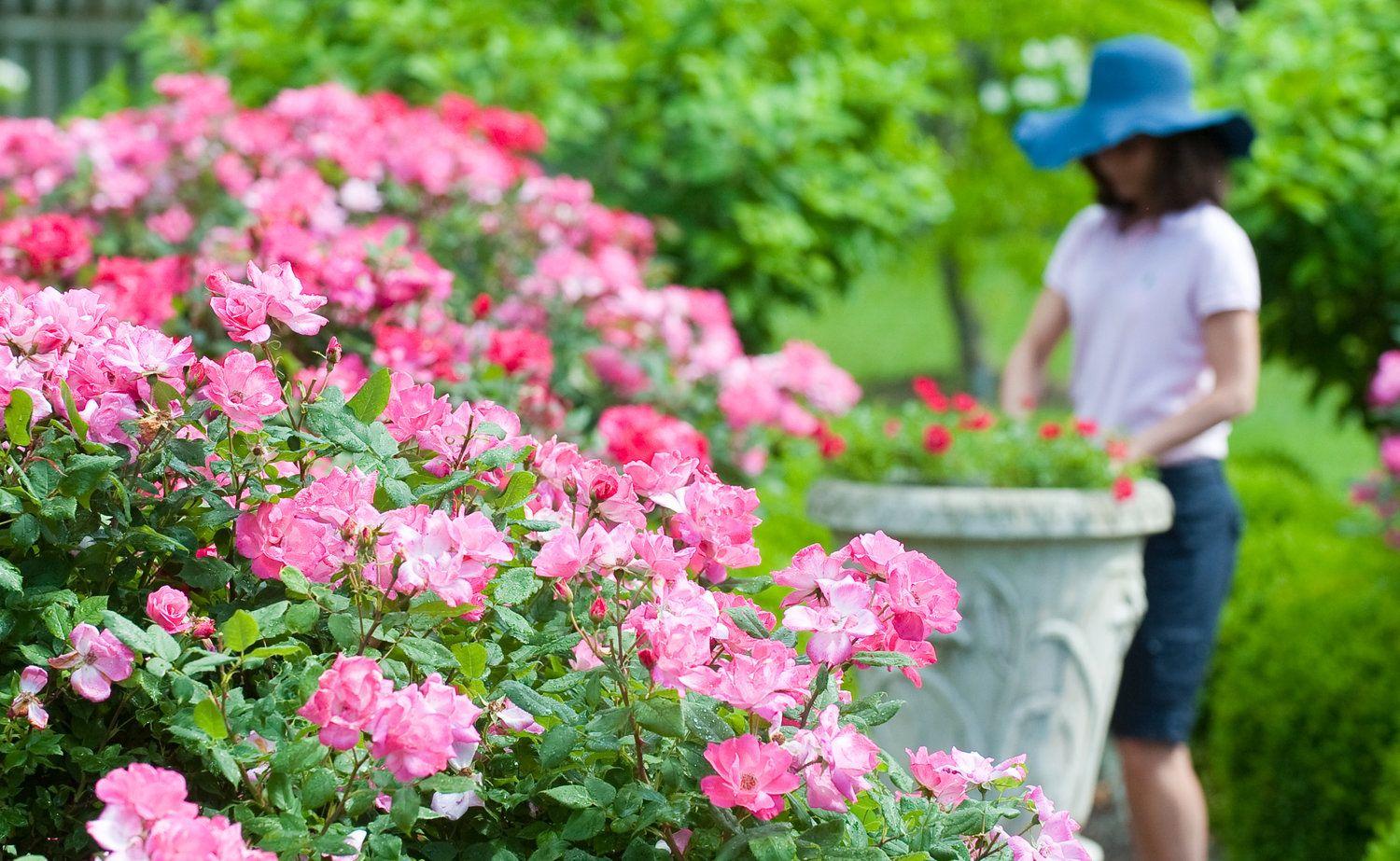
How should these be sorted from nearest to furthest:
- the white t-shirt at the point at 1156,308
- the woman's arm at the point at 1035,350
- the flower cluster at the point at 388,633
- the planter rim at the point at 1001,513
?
the flower cluster at the point at 388,633, the planter rim at the point at 1001,513, the white t-shirt at the point at 1156,308, the woman's arm at the point at 1035,350

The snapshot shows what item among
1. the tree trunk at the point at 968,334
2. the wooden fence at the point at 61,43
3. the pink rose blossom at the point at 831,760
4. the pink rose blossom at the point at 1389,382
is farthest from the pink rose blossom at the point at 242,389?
the tree trunk at the point at 968,334

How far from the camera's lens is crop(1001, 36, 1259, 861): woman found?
9.45 feet

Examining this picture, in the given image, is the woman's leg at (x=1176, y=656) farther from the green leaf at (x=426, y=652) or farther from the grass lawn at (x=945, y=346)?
the grass lawn at (x=945, y=346)

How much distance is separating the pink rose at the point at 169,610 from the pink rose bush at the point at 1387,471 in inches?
141

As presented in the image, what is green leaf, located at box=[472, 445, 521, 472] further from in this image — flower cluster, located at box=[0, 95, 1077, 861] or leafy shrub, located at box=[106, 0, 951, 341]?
leafy shrub, located at box=[106, 0, 951, 341]

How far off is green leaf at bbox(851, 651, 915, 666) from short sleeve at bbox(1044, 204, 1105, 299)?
2.32 meters

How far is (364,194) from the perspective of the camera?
2.84 meters

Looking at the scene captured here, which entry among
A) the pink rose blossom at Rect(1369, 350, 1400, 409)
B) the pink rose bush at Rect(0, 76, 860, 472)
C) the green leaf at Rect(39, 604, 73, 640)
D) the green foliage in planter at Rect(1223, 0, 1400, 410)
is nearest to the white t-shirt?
the pink rose bush at Rect(0, 76, 860, 472)

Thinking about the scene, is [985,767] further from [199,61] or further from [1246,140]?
[199,61]

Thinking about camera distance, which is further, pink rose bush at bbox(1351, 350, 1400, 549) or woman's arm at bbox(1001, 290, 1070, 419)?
pink rose bush at bbox(1351, 350, 1400, 549)

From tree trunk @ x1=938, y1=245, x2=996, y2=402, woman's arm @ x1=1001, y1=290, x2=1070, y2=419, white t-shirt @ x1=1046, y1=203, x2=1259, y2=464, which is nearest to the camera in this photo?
white t-shirt @ x1=1046, y1=203, x2=1259, y2=464

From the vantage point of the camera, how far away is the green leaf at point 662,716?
100 centimetres

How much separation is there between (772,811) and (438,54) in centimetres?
397

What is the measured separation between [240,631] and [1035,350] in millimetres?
2767
